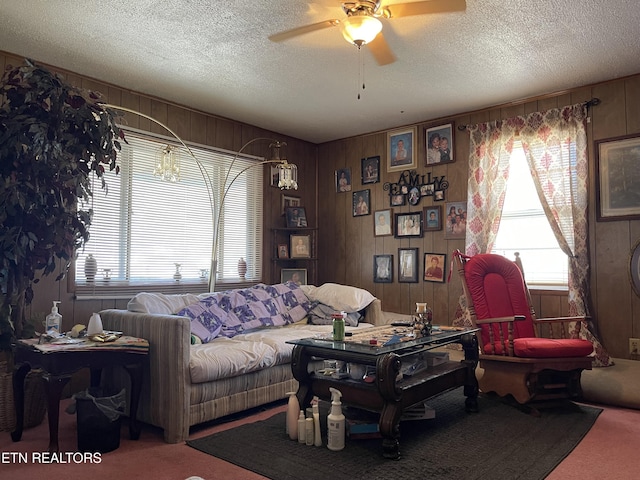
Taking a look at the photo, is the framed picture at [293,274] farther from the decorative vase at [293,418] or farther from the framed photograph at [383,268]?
the decorative vase at [293,418]

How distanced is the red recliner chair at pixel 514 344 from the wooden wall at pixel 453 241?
1.18 ft

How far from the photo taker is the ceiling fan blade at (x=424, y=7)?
2818mm

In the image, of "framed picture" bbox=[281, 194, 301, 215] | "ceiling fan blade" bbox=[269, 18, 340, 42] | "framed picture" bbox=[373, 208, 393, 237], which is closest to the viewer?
"ceiling fan blade" bbox=[269, 18, 340, 42]

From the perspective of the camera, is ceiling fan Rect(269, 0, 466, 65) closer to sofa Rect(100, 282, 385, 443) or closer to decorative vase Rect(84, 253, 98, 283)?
sofa Rect(100, 282, 385, 443)

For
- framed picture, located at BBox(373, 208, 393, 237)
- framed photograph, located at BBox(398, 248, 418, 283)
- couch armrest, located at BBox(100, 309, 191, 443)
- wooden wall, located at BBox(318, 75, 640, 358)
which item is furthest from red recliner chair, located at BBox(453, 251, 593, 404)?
couch armrest, located at BBox(100, 309, 191, 443)

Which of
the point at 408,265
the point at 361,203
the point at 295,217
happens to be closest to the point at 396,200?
the point at 361,203

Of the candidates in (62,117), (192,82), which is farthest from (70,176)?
(192,82)

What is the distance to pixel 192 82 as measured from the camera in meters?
4.14

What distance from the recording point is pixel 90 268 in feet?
12.9

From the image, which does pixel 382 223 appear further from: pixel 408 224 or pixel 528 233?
pixel 528 233

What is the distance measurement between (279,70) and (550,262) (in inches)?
115

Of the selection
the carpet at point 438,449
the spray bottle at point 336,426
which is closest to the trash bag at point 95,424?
the carpet at point 438,449

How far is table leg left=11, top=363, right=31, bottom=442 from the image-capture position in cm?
286

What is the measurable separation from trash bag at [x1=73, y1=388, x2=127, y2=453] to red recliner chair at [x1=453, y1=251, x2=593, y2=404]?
8.12 feet
